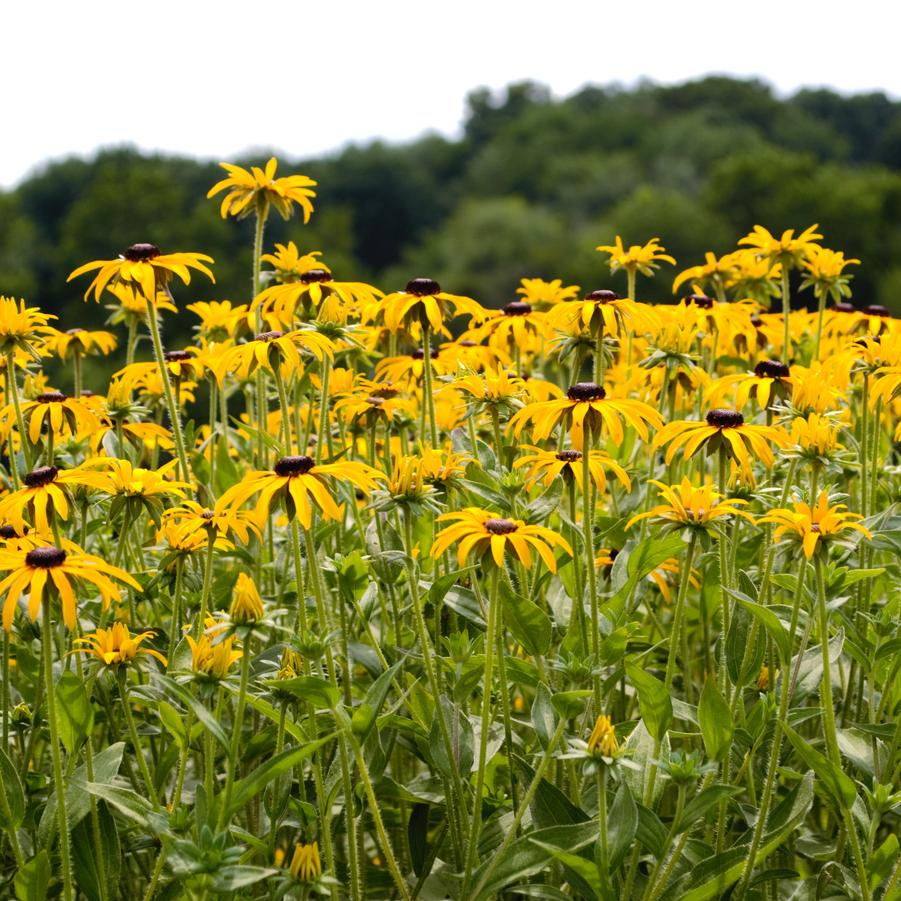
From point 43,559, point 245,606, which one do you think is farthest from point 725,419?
point 43,559

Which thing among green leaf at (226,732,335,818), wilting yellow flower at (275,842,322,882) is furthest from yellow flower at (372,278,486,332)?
wilting yellow flower at (275,842,322,882)

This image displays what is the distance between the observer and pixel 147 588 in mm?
3375

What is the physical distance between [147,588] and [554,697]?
4.51 ft

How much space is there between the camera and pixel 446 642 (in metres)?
3.27

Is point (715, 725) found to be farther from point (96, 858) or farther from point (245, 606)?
point (96, 858)

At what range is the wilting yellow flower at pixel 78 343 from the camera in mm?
4887

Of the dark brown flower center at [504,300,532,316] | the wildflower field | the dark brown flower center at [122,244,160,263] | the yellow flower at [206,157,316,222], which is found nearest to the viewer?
the wildflower field

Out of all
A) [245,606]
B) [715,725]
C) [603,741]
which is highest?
[245,606]

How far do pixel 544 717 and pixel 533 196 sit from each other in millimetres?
83612

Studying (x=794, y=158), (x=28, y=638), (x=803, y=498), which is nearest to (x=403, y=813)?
(x=28, y=638)

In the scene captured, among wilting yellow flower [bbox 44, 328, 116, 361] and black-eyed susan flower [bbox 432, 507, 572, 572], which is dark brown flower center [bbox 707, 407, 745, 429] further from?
wilting yellow flower [bbox 44, 328, 116, 361]

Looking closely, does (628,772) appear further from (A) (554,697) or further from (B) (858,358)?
(B) (858,358)

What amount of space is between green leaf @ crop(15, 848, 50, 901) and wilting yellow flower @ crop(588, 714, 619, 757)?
136cm

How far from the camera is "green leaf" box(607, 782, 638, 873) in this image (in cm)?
256
